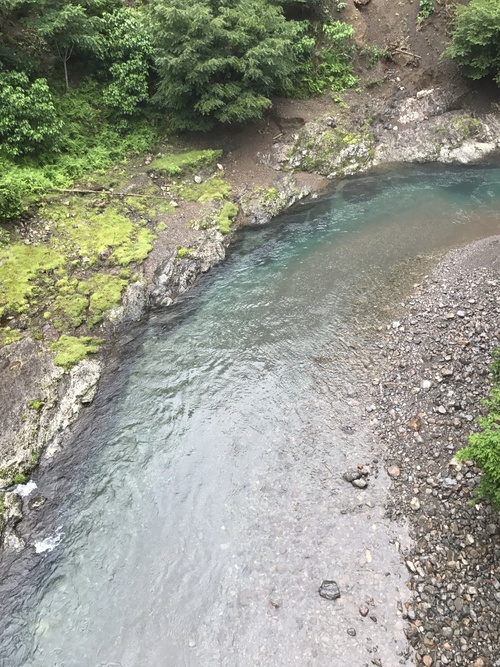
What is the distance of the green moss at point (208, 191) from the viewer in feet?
64.7

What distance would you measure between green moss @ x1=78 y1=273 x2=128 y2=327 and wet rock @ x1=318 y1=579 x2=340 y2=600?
10654 millimetres

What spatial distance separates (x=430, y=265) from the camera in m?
16.3

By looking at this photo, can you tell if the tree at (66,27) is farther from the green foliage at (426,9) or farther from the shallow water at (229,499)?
the green foliage at (426,9)

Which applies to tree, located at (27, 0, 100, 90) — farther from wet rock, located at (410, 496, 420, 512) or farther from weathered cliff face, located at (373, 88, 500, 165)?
wet rock, located at (410, 496, 420, 512)

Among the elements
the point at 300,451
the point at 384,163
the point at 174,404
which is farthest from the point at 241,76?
the point at 300,451

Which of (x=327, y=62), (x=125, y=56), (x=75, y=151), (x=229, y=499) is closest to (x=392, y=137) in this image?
(x=327, y=62)

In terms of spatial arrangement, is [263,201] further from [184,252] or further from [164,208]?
[184,252]

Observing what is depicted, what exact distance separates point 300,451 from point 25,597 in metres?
6.86

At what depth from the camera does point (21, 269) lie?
1483cm

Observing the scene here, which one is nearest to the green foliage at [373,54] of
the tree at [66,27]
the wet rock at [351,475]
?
the tree at [66,27]

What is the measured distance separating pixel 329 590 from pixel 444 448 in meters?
4.23

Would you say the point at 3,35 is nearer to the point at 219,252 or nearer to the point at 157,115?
the point at 157,115

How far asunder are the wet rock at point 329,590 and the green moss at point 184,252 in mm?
12863

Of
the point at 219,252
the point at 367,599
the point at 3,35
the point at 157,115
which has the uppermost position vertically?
the point at 3,35
